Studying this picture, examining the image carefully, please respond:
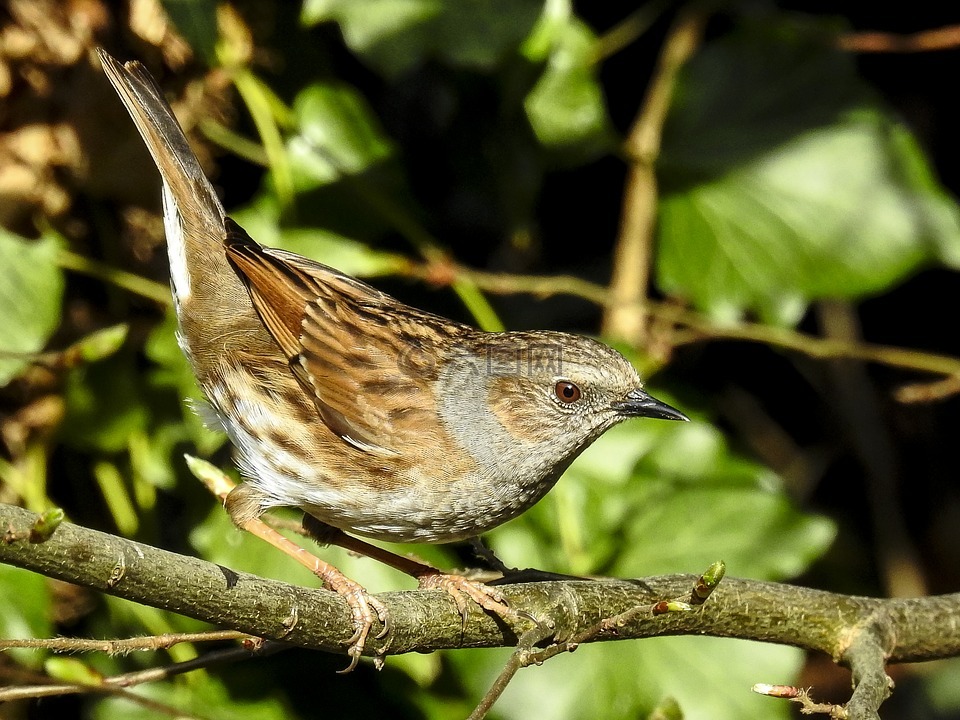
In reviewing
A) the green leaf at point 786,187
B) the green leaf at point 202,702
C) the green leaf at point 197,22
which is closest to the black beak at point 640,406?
the green leaf at point 786,187

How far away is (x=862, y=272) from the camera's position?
13.8 ft

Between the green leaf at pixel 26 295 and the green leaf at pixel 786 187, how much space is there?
2.19 m

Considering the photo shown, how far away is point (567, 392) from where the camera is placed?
353 centimetres

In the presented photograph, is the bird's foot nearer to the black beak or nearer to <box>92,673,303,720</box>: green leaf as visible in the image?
the black beak

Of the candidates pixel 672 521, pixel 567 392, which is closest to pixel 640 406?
pixel 567 392

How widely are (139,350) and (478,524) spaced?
173cm

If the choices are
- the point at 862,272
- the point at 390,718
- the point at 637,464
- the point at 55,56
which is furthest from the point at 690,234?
the point at 55,56

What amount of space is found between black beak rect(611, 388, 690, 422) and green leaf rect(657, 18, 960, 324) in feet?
3.04

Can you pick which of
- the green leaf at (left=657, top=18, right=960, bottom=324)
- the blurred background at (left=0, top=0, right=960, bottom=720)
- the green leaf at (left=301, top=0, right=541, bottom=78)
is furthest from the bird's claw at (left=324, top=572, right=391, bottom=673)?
the green leaf at (left=657, top=18, right=960, bottom=324)

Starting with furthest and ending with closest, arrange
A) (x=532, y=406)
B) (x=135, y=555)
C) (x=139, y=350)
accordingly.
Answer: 1. (x=139, y=350)
2. (x=532, y=406)
3. (x=135, y=555)

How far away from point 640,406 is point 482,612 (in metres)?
0.91

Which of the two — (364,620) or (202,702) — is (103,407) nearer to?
(202,702)

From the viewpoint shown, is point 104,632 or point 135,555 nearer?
point 135,555

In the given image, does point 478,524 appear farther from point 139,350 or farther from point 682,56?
point 682,56
